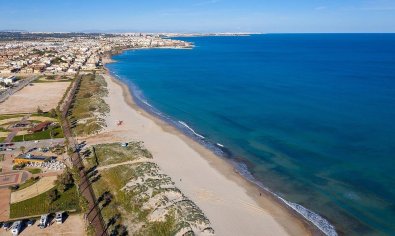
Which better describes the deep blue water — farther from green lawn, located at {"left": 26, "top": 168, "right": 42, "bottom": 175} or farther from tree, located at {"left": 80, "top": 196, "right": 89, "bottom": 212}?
green lawn, located at {"left": 26, "top": 168, "right": 42, "bottom": 175}

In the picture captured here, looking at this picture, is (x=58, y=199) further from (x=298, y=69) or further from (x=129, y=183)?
(x=298, y=69)

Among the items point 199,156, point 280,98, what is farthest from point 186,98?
point 199,156

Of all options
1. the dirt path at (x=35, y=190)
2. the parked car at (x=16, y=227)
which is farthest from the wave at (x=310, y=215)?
the parked car at (x=16, y=227)

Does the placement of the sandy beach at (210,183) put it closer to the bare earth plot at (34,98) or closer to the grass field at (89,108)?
the grass field at (89,108)

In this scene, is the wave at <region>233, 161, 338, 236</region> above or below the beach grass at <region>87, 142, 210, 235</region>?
below

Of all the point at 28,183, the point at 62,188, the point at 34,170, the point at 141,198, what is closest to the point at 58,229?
the point at 62,188

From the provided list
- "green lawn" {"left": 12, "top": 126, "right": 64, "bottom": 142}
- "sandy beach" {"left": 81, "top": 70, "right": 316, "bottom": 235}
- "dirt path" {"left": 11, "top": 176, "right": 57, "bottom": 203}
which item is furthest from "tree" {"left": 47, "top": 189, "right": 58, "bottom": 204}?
"green lawn" {"left": 12, "top": 126, "right": 64, "bottom": 142}

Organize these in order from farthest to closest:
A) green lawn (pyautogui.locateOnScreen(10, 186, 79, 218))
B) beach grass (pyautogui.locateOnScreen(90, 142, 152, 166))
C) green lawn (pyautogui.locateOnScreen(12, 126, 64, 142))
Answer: green lawn (pyautogui.locateOnScreen(12, 126, 64, 142)) < beach grass (pyautogui.locateOnScreen(90, 142, 152, 166)) < green lawn (pyautogui.locateOnScreen(10, 186, 79, 218))
